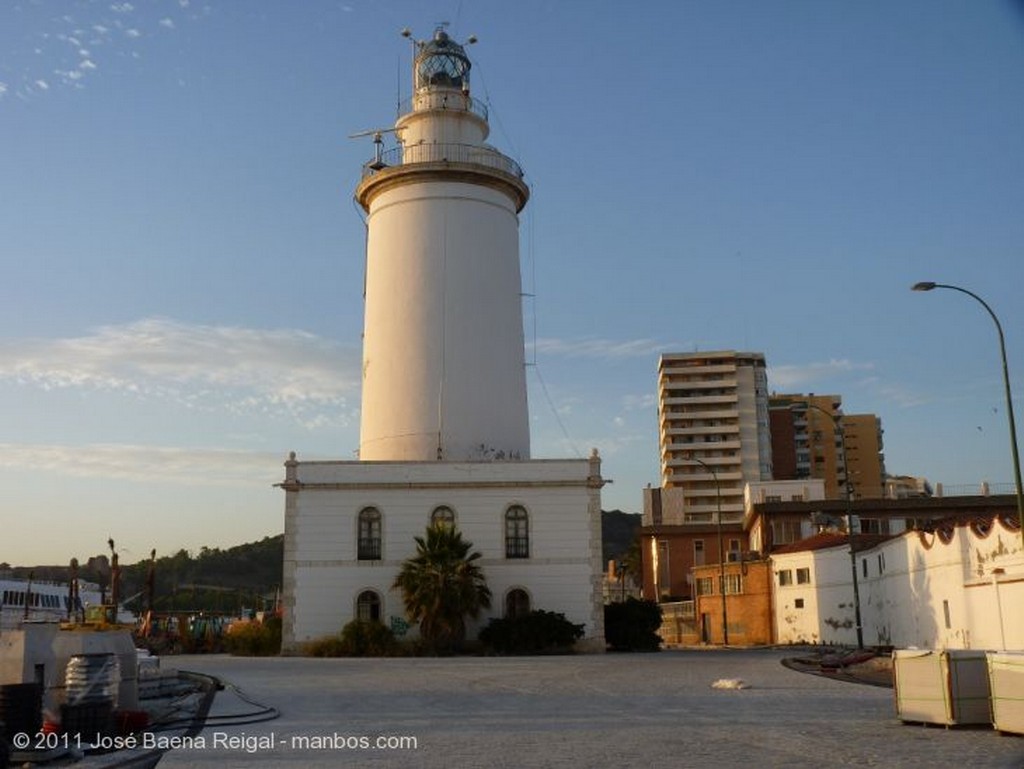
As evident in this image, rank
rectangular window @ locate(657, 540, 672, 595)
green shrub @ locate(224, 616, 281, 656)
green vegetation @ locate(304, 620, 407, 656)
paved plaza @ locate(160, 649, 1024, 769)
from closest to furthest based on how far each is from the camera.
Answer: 1. paved plaza @ locate(160, 649, 1024, 769)
2. green vegetation @ locate(304, 620, 407, 656)
3. green shrub @ locate(224, 616, 281, 656)
4. rectangular window @ locate(657, 540, 672, 595)

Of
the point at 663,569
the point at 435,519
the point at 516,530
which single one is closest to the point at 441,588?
the point at 435,519

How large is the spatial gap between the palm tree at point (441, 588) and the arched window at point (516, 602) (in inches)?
46.9

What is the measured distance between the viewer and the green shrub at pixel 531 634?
3503 centimetres

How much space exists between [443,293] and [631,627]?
44.9 feet

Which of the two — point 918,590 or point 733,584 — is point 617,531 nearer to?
point 733,584

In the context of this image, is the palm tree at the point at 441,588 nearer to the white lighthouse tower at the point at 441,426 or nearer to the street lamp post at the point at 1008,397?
the white lighthouse tower at the point at 441,426

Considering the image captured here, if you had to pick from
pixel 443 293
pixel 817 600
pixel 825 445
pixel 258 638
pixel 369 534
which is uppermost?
pixel 825 445

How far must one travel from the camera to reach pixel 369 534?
123 feet

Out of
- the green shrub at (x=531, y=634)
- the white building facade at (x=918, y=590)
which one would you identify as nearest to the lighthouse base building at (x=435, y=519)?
the green shrub at (x=531, y=634)

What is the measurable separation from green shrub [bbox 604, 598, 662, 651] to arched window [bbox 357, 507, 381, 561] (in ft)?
28.2

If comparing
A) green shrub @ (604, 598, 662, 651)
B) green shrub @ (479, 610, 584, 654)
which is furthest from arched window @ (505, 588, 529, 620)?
green shrub @ (604, 598, 662, 651)

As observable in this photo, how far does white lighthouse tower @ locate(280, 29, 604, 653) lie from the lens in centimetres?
3697

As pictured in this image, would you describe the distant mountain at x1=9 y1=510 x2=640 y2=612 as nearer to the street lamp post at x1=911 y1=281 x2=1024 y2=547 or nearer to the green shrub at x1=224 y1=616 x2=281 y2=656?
the green shrub at x1=224 y1=616 x2=281 y2=656

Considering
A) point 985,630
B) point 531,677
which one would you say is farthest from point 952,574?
point 531,677
